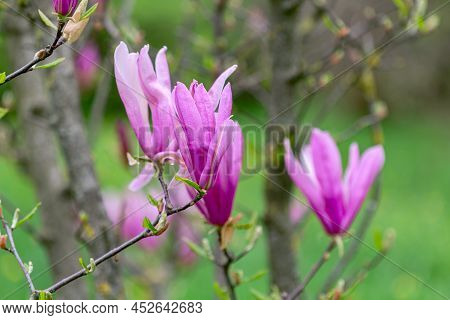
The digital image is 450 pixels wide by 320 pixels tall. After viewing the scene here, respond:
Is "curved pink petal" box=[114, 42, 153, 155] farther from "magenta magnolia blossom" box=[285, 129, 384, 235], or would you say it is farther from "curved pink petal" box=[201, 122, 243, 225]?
"magenta magnolia blossom" box=[285, 129, 384, 235]

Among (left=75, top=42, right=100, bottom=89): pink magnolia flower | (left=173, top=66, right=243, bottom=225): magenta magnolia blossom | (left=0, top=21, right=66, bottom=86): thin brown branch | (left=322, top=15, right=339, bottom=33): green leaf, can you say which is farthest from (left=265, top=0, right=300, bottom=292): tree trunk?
(left=75, top=42, right=100, bottom=89): pink magnolia flower

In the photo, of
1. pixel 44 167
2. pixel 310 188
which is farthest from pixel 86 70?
pixel 310 188

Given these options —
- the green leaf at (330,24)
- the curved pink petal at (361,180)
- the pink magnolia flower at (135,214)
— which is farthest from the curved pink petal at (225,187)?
the pink magnolia flower at (135,214)

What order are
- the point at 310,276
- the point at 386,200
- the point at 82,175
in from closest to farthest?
the point at 310,276
the point at 82,175
the point at 386,200

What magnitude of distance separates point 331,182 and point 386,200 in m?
2.44

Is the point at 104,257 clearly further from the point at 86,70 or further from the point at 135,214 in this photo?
the point at 86,70

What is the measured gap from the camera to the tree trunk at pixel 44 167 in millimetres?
1148

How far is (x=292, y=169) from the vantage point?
83cm

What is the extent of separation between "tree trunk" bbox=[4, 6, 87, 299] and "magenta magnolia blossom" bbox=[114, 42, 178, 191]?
0.50 metres

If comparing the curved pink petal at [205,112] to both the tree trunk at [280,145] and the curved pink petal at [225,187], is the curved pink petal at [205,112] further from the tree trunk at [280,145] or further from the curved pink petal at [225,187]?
the tree trunk at [280,145]

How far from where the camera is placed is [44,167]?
3.96 ft

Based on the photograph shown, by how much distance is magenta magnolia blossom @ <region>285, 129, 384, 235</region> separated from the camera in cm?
82

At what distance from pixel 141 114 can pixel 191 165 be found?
0.10m
